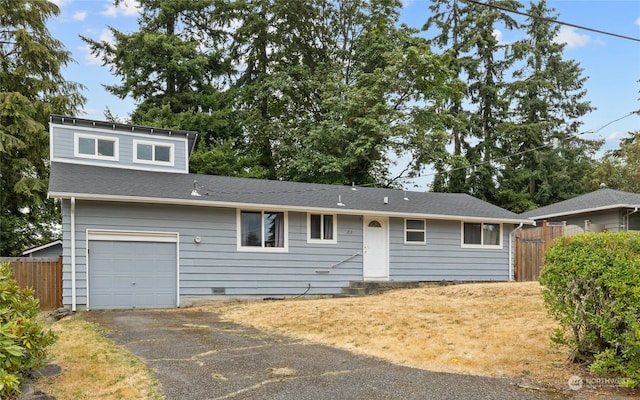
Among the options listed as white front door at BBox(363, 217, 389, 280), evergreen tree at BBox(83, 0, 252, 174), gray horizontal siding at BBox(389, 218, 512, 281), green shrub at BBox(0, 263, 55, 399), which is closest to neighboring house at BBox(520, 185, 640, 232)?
gray horizontal siding at BBox(389, 218, 512, 281)

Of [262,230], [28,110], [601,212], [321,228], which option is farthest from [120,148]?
[601,212]

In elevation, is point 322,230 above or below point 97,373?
above

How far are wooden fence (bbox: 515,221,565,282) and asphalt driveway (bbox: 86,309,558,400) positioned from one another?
11.5m

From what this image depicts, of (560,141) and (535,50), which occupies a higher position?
(535,50)

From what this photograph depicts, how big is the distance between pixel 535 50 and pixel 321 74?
48.7 ft

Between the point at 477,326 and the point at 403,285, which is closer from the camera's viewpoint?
the point at 477,326

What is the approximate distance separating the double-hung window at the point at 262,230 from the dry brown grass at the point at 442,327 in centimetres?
171

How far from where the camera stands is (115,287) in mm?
11594

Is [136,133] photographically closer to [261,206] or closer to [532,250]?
[261,206]

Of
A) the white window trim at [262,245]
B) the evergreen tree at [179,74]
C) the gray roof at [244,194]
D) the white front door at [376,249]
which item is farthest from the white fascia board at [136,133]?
the evergreen tree at [179,74]

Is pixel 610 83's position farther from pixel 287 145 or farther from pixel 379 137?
pixel 287 145

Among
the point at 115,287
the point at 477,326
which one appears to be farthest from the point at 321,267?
the point at 477,326

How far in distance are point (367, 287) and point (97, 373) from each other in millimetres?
9611

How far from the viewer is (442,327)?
25.0 feet
